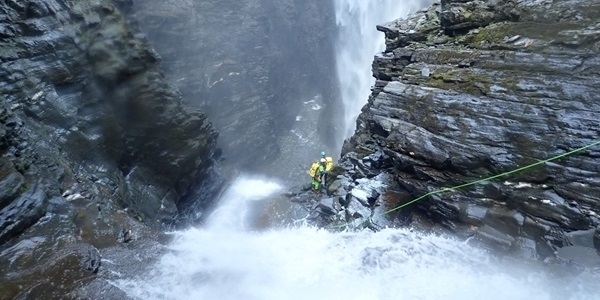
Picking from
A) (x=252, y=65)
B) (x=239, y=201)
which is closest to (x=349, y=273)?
(x=239, y=201)

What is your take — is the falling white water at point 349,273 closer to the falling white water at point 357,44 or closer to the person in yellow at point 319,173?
the person in yellow at point 319,173

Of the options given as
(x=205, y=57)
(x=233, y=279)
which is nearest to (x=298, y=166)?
(x=205, y=57)

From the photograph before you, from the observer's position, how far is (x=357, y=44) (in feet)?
130

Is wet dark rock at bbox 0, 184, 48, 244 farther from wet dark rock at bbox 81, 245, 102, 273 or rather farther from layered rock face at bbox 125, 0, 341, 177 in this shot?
layered rock face at bbox 125, 0, 341, 177

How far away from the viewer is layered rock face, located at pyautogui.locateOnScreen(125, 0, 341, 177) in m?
30.3

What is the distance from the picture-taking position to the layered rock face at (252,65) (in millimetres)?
30266

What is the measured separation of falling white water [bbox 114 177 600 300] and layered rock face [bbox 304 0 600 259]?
2.88 feet

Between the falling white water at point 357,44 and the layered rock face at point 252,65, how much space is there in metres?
2.18

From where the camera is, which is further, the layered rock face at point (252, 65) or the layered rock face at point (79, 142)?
the layered rock face at point (252, 65)

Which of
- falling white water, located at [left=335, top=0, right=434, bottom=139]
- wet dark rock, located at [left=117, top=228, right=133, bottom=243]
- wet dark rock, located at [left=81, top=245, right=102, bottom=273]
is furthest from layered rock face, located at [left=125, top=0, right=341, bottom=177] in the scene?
wet dark rock, located at [left=81, top=245, right=102, bottom=273]

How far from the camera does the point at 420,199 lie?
1163cm

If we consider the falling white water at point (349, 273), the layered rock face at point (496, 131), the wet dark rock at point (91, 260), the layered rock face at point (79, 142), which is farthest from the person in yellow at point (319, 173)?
the wet dark rock at point (91, 260)

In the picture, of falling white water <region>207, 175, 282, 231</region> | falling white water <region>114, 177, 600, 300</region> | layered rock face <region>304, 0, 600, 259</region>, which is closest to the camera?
falling white water <region>114, 177, 600, 300</region>

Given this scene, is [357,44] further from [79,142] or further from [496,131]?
[79,142]
